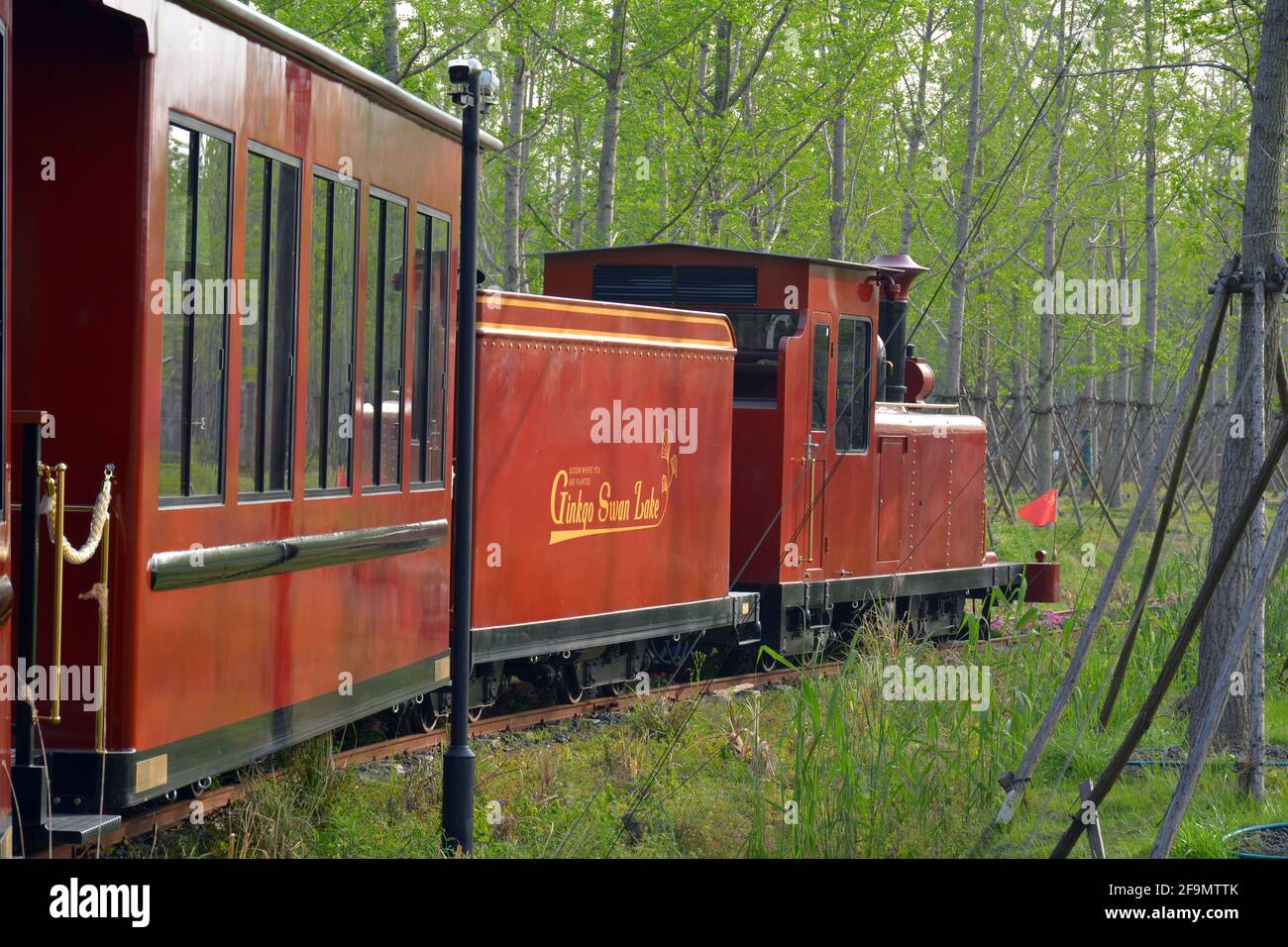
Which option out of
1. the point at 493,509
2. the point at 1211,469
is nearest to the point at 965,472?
the point at 493,509

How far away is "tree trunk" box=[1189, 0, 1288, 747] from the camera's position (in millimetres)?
7551

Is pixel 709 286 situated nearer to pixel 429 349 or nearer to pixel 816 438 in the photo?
pixel 816 438

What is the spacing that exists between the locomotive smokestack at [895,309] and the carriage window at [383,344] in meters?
5.87

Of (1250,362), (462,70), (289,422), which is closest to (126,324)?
(289,422)

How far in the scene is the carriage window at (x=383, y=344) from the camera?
7789 millimetres

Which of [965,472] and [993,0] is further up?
[993,0]

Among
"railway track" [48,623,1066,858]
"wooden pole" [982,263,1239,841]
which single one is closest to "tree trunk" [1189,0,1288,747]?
"wooden pole" [982,263,1239,841]

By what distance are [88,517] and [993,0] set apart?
3159 cm

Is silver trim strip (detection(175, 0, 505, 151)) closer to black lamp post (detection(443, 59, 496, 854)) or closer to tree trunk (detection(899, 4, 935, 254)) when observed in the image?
black lamp post (detection(443, 59, 496, 854))

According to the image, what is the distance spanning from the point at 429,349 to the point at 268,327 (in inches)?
76.8

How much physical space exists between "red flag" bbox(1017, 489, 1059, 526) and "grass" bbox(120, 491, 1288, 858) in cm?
663

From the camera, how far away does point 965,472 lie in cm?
1509
